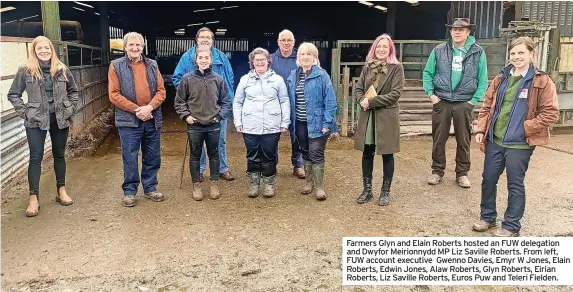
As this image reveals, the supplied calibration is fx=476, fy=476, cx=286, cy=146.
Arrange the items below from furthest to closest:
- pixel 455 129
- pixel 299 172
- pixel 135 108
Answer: pixel 299 172
pixel 455 129
pixel 135 108

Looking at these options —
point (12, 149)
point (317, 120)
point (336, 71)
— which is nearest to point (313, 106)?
point (317, 120)

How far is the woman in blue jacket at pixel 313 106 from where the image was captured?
446 centimetres

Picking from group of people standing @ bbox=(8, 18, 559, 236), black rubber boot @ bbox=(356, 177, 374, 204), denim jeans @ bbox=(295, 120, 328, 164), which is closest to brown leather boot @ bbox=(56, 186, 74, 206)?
group of people standing @ bbox=(8, 18, 559, 236)

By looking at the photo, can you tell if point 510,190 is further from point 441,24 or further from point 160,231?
point 441,24

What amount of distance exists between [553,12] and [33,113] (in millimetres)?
8753

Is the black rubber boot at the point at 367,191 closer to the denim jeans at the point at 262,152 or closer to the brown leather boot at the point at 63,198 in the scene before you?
the denim jeans at the point at 262,152

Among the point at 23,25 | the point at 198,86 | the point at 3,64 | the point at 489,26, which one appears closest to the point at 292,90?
the point at 198,86

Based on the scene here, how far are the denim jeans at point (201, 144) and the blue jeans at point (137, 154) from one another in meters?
0.33

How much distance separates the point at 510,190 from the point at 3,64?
16.7ft

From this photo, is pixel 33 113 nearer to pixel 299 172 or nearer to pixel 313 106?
pixel 313 106

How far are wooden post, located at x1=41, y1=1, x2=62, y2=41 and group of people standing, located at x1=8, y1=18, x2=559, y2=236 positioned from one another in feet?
8.63

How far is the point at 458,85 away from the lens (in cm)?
484

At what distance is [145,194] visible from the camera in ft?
15.3

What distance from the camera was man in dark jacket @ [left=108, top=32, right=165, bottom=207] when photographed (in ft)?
13.9
